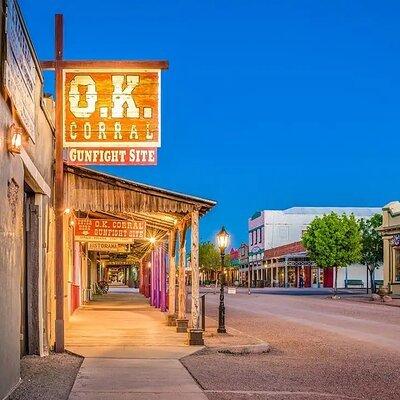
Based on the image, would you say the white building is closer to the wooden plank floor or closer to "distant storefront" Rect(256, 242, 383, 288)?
"distant storefront" Rect(256, 242, 383, 288)

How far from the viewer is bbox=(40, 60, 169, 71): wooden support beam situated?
1374 centimetres

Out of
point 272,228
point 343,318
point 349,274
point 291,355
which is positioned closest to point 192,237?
point 291,355

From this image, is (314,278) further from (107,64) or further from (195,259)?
(107,64)

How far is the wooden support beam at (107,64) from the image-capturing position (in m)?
13.7

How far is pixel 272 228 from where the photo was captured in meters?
107

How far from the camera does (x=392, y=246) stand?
174ft

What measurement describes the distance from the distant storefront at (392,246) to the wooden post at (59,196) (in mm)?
41086

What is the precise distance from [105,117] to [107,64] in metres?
0.97

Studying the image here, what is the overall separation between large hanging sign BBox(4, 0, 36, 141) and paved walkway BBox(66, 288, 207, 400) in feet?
11.3

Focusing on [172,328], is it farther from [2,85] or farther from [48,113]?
[2,85]

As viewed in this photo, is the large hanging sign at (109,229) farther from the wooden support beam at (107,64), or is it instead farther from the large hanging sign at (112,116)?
the wooden support beam at (107,64)

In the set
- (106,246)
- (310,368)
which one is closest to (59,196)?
(310,368)

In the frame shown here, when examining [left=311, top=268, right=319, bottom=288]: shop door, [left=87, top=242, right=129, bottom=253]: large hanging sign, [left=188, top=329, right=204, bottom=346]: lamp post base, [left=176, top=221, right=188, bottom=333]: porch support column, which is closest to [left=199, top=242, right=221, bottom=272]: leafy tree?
[left=311, top=268, right=319, bottom=288]: shop door

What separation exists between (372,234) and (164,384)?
5436 cm
